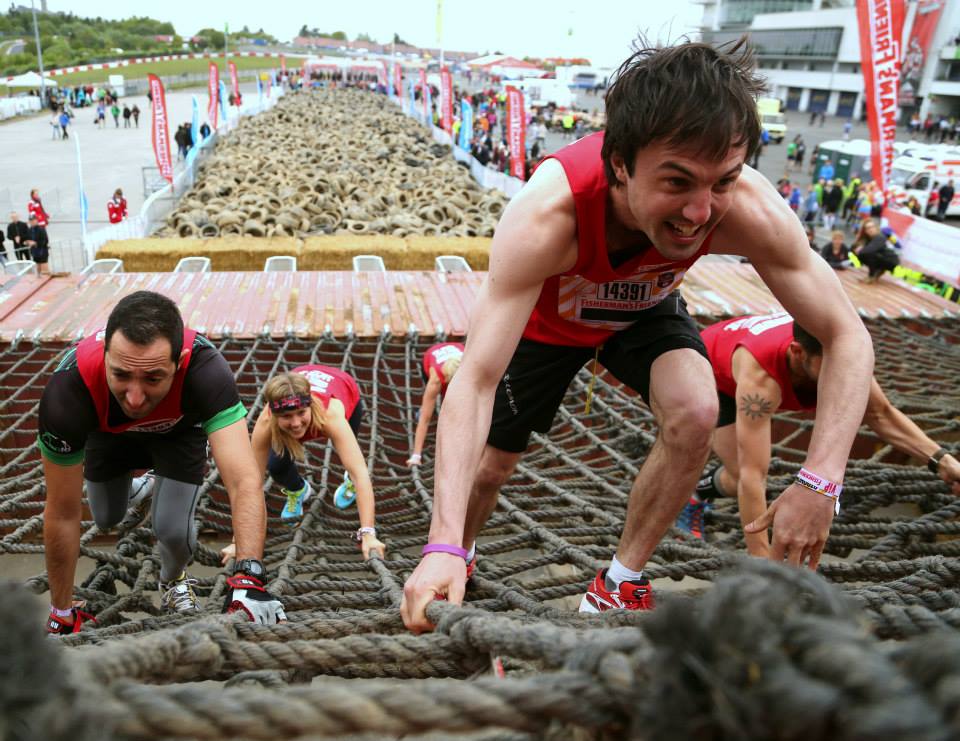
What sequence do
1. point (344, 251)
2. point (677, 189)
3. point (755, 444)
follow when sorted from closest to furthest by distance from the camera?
point (677, 189)
point (755, 444)
point (344, 251)

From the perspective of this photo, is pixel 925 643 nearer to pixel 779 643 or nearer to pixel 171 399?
pixel 779 643

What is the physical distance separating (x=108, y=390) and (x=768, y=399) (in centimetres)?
254

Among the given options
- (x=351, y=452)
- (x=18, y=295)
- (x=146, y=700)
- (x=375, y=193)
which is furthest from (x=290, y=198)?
(x=146, y=700)

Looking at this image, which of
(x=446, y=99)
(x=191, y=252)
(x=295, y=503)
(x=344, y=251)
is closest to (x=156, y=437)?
(x=295, y=503)

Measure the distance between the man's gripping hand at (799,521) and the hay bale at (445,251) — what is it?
27.7 ft

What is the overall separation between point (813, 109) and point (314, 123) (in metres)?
37.3

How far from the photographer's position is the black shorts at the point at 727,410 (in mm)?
3633

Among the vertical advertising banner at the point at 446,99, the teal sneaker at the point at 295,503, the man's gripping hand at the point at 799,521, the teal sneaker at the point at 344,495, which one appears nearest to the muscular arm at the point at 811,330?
the man's gripping hand at the point at 799,521

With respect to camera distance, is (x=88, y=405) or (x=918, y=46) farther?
(x=918, y=46)

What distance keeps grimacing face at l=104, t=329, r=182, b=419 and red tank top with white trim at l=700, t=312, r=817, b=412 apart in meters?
2.15

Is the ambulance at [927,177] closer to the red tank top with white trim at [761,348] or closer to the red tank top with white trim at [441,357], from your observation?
the red tank top with white trim at [441,357]

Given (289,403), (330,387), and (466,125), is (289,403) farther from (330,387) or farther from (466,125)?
(466,125)

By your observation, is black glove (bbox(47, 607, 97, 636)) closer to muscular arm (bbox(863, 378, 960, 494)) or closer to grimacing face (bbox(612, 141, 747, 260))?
grimacing face (bbox(612, 141, 747, 260))

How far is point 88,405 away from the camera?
2.66m
